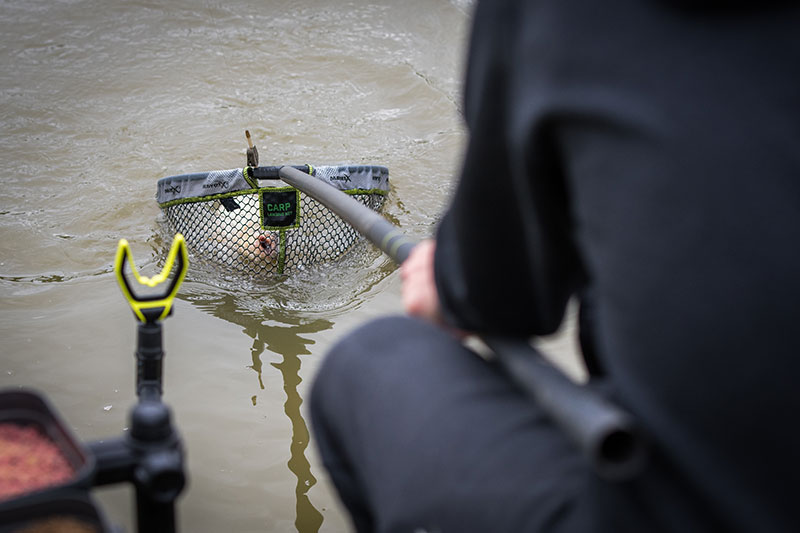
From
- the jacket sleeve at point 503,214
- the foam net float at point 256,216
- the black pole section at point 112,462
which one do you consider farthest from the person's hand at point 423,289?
the foam net float at point 256,216

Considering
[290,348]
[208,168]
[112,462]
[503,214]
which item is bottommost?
[208,168]

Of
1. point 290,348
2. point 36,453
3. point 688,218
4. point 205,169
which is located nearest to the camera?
point 688,218

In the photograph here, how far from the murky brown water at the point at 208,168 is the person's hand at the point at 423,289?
2.75 feet

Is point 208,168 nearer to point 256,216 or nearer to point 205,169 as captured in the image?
point 205,169

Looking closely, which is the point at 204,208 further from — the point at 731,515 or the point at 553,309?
the point at 731,515

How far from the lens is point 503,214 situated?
74cm

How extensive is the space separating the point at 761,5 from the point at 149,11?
19.1 ft

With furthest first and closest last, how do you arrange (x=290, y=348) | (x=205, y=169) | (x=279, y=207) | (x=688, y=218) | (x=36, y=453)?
(x=205, y=169) < (x=279, y=207) < (x=290, y=348) < (x=36, y=453) < (x=688, y=218)

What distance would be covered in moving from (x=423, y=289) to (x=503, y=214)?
24 centimetres

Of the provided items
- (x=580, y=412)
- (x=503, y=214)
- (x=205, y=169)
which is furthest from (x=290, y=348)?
(x=205, y=169)

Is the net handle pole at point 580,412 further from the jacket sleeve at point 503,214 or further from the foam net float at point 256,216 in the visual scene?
the foam net float at point 256,216

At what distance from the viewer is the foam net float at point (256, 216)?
269cm

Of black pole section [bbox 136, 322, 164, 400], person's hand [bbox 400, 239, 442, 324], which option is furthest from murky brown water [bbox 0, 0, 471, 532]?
person's hand [bbox 400, 239, 442, 324]

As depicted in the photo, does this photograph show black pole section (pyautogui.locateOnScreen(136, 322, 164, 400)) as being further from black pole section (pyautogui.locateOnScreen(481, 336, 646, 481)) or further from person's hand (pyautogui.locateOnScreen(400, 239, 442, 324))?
black pole section (pyautogui.locateOnScreen(481, 336, 646, 481))
